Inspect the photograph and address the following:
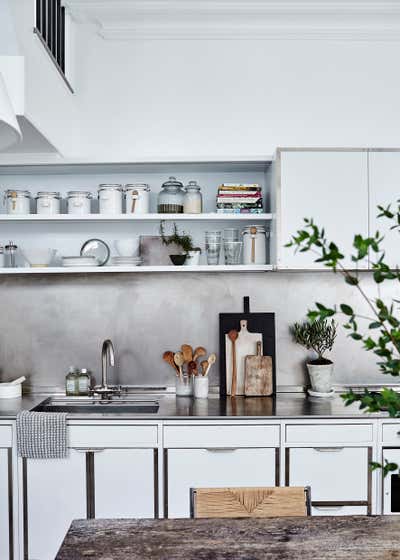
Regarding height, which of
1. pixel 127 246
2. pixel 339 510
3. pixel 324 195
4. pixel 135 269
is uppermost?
pixel 324 195

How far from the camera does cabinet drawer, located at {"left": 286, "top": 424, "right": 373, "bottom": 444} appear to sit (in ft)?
9.10

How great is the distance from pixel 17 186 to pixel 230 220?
125 centimetres

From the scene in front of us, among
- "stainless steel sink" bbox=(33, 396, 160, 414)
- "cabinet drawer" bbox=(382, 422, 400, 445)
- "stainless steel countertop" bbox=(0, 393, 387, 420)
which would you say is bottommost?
"cabinet drawer" bbox=(382, 422, 400, 445)

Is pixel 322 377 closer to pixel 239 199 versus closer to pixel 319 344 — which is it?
pixel 319 344

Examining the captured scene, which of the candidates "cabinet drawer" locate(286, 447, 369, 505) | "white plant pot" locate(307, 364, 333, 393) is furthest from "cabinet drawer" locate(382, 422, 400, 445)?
"white plant pot" locate(307, 364, 333, 393)

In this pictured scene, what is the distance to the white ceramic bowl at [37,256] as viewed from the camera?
3213 millimetres

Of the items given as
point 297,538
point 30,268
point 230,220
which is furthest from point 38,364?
point 297,538

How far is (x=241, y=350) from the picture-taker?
3.33m

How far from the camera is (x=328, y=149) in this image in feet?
9.89

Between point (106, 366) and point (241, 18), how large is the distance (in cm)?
207

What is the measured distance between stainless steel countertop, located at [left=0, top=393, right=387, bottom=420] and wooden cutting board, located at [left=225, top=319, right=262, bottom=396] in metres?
0.10

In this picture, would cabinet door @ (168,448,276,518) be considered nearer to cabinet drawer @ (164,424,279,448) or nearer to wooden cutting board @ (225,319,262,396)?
cabinet drawer @ (164,424,279,448)

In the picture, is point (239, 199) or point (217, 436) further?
point (239, 199)

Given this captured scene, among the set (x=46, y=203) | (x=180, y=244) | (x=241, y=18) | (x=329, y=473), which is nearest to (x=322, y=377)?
(x=329, y=473)
